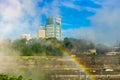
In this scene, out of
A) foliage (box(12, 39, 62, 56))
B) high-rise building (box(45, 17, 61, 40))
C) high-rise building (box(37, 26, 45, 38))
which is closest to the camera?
foliage (box(12, 39, 62, 56))

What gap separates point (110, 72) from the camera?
1305 inches

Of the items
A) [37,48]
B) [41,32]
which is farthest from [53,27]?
[37,48]

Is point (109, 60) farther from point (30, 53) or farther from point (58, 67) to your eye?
point (30, 53)

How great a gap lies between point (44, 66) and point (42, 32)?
46.0m

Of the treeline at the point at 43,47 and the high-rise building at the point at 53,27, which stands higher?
the high-rise building at the point at 53,27

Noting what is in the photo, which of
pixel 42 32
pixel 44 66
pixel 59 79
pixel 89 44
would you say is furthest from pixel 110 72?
pixel 42 32

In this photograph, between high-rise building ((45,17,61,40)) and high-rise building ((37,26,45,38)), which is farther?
high-rise building ((37,26,45,38))

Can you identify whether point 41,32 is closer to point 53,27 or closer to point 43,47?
point 53,27

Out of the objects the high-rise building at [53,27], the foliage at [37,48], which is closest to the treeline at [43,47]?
the foliage at [37,48]

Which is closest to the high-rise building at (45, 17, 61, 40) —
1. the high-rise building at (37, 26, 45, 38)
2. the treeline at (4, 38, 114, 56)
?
the high-rise building at (37, 26, 45, 38)

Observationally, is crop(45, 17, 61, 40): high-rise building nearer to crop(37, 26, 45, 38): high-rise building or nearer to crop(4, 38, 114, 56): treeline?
crop(37, 26, 45, 38): high-rise building

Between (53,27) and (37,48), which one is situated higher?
(53,27)

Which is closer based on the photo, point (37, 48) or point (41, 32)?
point (37, 48)

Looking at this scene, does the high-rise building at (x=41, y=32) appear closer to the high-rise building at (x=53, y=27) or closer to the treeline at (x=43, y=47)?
the high-rise building at (x=53, y=27)
